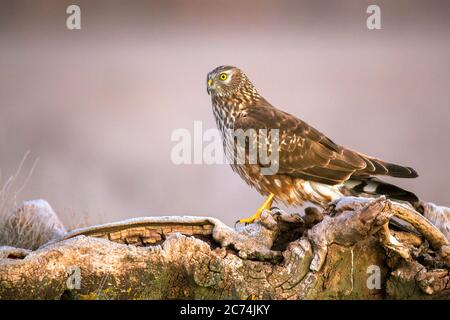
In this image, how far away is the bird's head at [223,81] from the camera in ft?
17.5

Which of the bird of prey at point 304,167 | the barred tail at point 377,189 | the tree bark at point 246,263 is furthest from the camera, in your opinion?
the bird of prey at point 304,167

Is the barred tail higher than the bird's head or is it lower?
lower

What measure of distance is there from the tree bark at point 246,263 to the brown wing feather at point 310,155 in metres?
1.16

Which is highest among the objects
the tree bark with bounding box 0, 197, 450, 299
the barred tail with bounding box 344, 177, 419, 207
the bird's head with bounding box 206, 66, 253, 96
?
the bird's head with bounding box 206, 66, 253, 96

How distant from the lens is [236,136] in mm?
5117

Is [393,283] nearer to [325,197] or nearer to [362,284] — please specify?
[362,284]

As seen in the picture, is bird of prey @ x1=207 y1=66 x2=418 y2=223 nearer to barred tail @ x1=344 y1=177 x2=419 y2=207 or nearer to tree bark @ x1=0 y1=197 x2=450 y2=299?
barred tail @ x1=344 y1=177 x2=419 y2=207

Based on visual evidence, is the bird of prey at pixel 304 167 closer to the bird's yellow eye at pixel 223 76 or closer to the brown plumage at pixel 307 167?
the brown plumage at pixel 307 167

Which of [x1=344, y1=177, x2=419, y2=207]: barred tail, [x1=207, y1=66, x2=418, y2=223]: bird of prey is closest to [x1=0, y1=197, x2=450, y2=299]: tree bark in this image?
[x1=344, y1=177, x2=419, y2=207]: barred tail

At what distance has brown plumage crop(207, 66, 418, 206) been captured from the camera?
489cm

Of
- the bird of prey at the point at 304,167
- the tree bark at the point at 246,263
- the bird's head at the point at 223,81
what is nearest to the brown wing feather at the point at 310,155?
the bird of prey at the point at 304,167

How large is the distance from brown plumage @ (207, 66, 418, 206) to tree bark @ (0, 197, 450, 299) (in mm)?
1149

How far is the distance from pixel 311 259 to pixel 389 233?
1.31 ft

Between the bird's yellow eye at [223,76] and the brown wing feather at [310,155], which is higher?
the bird's yellow eye at [223,76]
